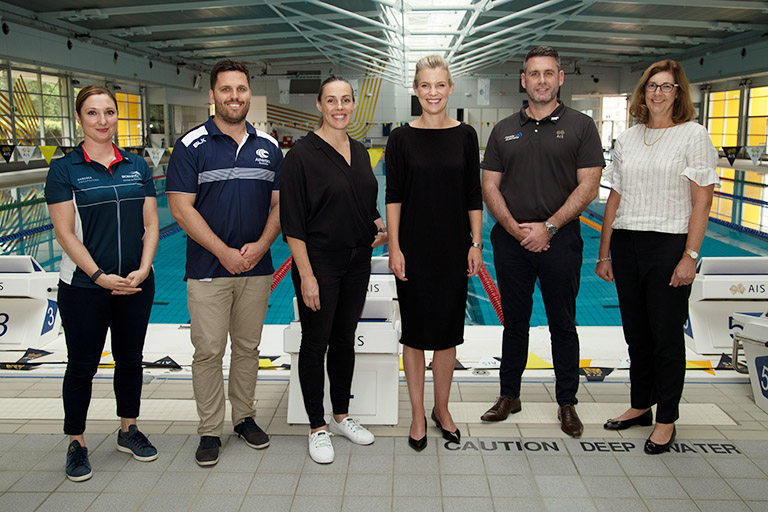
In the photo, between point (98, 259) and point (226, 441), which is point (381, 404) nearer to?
point (226, 441)

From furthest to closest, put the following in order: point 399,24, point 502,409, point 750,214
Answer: point 399,24
point 750,214
point 502,409

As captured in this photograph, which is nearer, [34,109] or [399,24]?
[399,24]

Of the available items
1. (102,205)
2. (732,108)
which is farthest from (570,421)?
(732,108)

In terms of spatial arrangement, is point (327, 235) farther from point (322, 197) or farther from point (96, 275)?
point (96, 275)

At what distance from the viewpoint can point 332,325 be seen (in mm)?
2400

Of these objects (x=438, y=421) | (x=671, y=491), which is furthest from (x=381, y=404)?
(x=671, y=491)

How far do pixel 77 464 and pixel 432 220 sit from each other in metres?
1.51

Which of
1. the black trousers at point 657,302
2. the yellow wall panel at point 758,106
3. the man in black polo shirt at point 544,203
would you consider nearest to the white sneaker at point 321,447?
the man in black polo shirt at point 544,203

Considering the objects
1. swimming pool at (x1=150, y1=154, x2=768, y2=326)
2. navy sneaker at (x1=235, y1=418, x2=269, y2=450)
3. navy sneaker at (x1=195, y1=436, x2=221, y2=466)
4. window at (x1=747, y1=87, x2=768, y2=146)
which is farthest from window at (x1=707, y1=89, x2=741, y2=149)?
navy sneaker at (x1=195, y1=436, x2=221, y2=466)

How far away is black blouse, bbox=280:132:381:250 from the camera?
2.21m

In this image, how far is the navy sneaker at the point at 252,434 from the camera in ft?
7.81

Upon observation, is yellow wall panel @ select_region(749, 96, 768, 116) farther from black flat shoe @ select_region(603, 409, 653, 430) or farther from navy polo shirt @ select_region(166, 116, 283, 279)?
navy polo shirt @ select_region(166, 116, 283, 279)

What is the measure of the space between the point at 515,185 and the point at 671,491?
122 cm

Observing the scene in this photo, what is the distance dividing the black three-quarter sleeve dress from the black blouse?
14 centimetres
